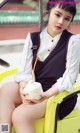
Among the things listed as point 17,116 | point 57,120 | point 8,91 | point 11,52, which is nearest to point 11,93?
point 8,91

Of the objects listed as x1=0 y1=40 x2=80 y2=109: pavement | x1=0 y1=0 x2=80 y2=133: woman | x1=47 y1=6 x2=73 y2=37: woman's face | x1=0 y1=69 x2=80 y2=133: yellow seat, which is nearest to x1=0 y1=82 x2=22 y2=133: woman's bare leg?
x1=0 y1=0 x2=80 y2=133: woman

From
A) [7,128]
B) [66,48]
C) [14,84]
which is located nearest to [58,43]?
[66,48]

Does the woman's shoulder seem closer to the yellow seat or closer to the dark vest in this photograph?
the dark vest

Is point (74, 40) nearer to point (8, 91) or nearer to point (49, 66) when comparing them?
point (49, 66)

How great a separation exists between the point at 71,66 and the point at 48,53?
0.42 ft

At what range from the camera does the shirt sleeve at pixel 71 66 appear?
149 cm

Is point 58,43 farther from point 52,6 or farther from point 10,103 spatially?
point 10,103

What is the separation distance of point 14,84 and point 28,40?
220 millimetres

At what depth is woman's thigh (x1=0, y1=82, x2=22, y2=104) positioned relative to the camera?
1.47 meters

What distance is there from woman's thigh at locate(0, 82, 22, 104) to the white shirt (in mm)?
57

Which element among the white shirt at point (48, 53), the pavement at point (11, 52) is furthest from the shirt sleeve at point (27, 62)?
the pavement at point (11, 52)

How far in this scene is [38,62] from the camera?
1573 millimetres

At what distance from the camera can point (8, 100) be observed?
4.80 ft

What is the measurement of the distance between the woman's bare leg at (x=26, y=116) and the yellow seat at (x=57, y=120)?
0.13 ft
